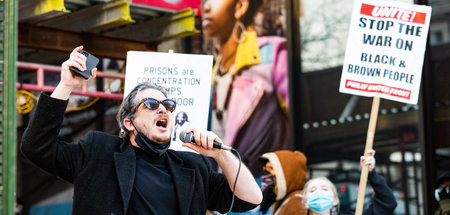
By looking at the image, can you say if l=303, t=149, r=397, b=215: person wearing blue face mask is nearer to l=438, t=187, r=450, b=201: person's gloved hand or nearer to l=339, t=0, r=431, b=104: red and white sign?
l=339, t=0, r=431, b=104: red and white sign

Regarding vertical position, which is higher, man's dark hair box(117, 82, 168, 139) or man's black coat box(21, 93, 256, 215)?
man's dark hair box(117, 82, 168, 139)

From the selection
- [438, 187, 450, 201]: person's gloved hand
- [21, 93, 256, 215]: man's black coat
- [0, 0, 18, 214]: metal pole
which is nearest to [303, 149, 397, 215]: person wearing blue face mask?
[438, 187, 450, 201]: person's gloved hand

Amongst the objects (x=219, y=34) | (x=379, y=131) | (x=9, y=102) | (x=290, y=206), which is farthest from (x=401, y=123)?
(x=9, y=102)

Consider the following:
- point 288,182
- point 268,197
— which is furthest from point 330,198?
point 268,197

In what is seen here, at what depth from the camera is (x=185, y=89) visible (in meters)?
5.48

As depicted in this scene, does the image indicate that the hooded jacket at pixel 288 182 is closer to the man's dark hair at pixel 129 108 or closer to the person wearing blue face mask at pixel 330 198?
the person wearing blue face mask at pixel 330 198

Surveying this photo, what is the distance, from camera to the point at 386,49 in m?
5.71

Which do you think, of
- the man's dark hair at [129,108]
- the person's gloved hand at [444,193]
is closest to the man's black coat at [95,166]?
the man's dark hair at [129,108]

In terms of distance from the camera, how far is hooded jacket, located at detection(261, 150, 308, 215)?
6453 mm

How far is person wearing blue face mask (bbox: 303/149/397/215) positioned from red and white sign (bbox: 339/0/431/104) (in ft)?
2.17

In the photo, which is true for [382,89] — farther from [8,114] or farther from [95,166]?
[8,114]

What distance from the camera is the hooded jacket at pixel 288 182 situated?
6.45 meters

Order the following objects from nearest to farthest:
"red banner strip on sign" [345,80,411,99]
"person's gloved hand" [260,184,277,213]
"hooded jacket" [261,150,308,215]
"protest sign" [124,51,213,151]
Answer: "protest sign" [124,51,213,151] < "red banner strip on sign" [345,80,411,99] < "hooded jacket" [261,150,308,215] < "person's gloved hand" [260,184,277,213]

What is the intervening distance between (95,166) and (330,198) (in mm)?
2650
